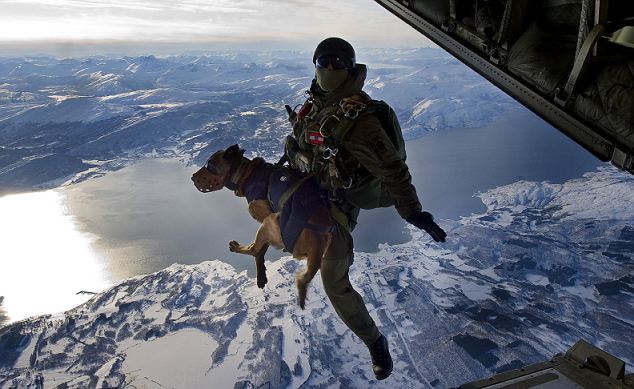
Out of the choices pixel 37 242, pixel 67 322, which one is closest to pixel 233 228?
pixel 67 322

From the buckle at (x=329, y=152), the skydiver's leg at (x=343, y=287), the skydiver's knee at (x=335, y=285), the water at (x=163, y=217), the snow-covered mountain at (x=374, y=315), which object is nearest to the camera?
the buckle at (x=329, y=152)

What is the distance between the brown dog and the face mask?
3.59 feet

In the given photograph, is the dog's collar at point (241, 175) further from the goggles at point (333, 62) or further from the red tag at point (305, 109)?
the goggles at point (333, 62)

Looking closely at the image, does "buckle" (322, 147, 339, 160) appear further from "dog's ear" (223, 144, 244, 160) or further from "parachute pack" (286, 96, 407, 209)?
"dog's ear" (223, 144, 244, 160)

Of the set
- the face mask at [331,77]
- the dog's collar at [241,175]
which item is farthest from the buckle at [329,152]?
the dog's collar at [241,175]

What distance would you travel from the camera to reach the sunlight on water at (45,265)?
68.3 metres

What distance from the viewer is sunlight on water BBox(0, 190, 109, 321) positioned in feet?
224

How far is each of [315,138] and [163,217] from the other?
87719 mm

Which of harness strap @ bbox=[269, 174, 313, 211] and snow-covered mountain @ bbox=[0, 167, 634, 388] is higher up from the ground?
harness strap @ bbox=[269, 174, 313, 211]

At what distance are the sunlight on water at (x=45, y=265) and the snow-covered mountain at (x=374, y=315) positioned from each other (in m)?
6.10

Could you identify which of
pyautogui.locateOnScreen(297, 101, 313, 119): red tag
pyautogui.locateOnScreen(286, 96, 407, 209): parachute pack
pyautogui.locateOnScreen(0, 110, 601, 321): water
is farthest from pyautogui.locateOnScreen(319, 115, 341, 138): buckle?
pyautogui.locateOnScreen(0, 110, 601, 321): water

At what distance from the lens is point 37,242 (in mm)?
83312

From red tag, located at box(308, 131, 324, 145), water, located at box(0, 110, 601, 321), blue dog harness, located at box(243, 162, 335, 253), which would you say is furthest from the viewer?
water, located at box(0, 110, 601, 321)

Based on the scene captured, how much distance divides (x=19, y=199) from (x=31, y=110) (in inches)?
4266
